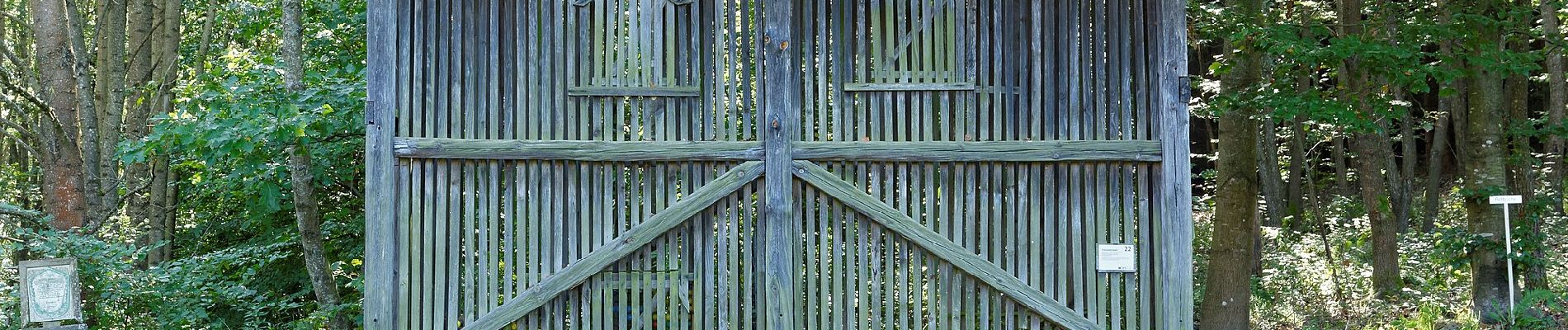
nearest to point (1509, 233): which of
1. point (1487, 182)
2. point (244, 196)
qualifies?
point (1487, 182)

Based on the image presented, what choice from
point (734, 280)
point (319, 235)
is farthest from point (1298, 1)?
point (319, 235)

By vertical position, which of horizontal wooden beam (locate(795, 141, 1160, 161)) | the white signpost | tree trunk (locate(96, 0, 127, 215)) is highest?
tree trunk (locate(96, 0, 127, 215))

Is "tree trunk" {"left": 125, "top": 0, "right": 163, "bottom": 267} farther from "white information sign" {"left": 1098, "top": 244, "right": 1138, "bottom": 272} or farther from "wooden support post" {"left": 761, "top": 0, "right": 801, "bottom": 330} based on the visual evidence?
"white information sign" {"left": 1098, "top": 244, "right": 1138, "bottom": 272}

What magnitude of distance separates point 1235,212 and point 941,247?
5630mm

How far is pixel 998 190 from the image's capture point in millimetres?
6750

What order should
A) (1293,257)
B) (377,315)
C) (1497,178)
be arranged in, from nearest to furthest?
(377,315) → (1497,178) → (1293,257)

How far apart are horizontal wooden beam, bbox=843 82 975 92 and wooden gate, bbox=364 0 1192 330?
14mm

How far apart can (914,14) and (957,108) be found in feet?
2.00

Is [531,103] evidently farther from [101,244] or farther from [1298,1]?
[1298,1]

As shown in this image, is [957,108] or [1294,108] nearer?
[957,108]

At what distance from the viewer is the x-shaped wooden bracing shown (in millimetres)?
6652

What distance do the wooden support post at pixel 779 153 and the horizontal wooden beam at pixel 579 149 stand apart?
143 millimetres

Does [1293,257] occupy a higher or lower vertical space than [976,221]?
lower

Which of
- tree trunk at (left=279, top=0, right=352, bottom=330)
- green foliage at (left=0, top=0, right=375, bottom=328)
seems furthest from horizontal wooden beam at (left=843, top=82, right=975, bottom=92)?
tree trunk at (left=279, top=0, right=352, bottom=330)
